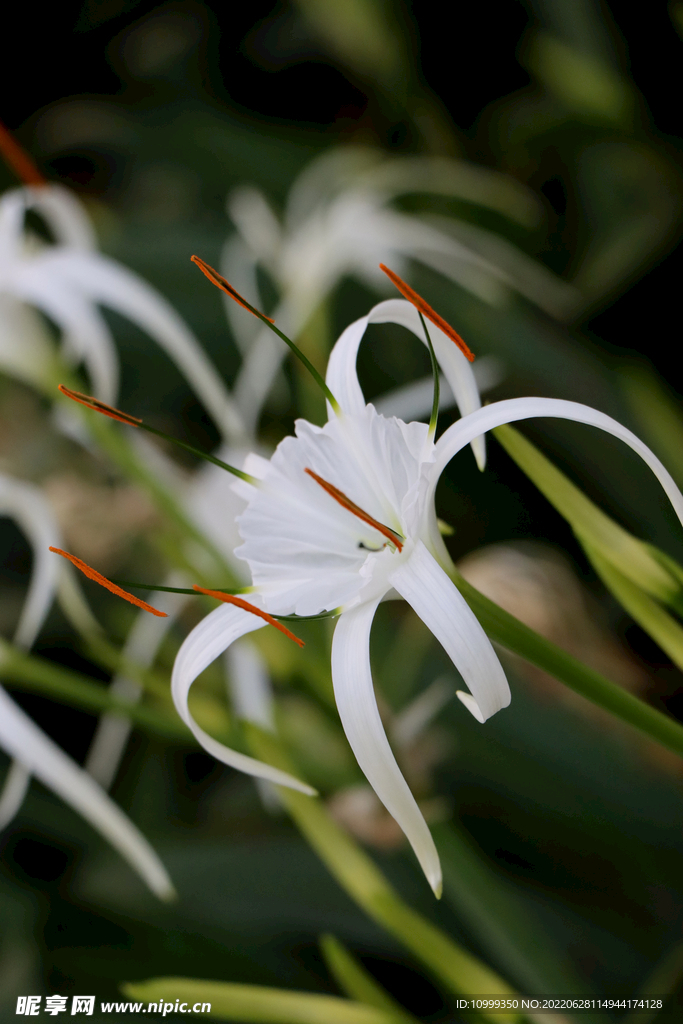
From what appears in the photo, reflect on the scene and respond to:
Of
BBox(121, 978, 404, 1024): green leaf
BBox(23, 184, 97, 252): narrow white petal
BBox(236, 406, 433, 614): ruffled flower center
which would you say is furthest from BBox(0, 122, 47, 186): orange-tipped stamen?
BBox(121, 978, 404, 1024): green leaf

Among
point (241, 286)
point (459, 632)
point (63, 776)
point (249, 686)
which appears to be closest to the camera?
point (459, 632)

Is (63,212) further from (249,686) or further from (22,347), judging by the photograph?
(249,686)

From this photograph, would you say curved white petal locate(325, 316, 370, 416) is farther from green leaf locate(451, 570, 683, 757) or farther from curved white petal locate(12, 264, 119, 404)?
curved white petal locate(12, 264, 119, 404)

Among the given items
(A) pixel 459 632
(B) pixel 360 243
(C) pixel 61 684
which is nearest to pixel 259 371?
(B) pixel 360 243

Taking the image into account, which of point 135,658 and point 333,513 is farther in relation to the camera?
point 135,658

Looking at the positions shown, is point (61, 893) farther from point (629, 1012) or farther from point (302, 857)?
point (629, 1012)

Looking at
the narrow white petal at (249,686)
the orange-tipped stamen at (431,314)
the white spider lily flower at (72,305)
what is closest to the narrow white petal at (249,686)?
the narrow white petal at (249,686)

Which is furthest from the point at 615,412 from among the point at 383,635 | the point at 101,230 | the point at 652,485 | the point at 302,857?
the point at 101,230

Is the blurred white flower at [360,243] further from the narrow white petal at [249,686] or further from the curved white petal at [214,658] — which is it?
the curved white petal at [214,658]

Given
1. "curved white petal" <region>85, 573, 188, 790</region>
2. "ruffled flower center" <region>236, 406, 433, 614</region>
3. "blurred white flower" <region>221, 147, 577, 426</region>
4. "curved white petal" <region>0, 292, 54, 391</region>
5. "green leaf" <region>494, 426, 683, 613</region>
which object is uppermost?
"blurred white flower" <region>221, 147, 577, 426</region>
